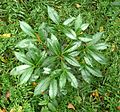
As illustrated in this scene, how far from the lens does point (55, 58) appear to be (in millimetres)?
2639

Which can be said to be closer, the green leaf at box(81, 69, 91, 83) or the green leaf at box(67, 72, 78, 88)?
the green leaf at box(67, 72, 78, 88)

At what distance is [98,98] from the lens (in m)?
3.03

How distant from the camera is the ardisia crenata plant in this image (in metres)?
2.62

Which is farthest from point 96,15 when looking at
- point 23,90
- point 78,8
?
point 23,90

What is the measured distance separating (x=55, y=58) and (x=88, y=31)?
846 mm

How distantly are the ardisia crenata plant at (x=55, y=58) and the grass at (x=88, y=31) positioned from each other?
0.62ft

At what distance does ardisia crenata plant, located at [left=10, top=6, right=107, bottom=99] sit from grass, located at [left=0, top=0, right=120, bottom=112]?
0.62 ft

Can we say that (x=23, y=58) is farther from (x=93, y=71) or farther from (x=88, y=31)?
Result: (x=88, y=31)

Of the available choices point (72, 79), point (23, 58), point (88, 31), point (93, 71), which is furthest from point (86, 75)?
point (88, 31)

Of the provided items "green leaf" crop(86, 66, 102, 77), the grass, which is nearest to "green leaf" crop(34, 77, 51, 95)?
the grass

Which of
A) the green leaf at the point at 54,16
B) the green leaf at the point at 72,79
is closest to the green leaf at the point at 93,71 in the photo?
the green leaf at the point at 72,79

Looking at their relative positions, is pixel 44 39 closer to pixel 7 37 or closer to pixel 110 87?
pixel 7 37

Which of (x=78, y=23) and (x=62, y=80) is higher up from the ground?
(x=78, y=23)

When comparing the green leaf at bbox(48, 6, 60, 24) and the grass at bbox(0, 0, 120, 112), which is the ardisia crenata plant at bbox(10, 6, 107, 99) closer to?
the green leaf at bbox(48, 6, 60, 24)
